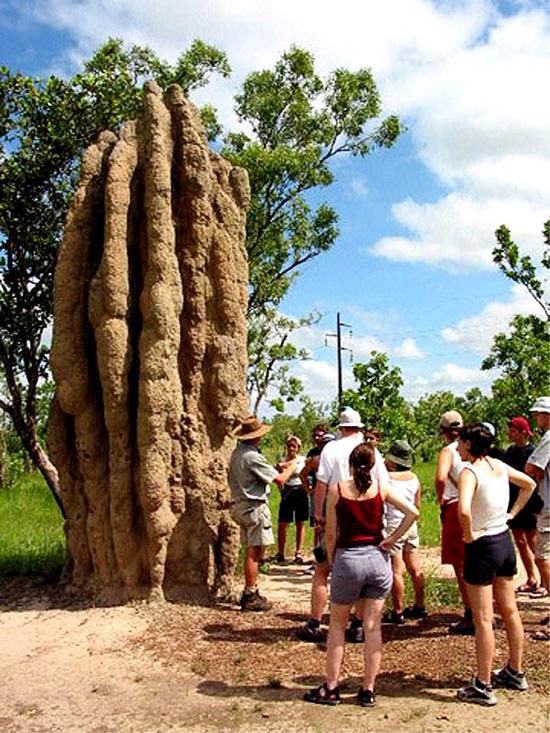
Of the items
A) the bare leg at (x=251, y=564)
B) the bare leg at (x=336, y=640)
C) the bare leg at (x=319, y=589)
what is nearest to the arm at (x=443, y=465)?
the bare leg at (x=319, y=589)

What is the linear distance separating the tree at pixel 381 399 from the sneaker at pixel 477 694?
813cm

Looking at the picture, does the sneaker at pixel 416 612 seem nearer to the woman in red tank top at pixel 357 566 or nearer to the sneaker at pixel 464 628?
the sneaker at pixel 464 628

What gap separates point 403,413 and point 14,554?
267 inches

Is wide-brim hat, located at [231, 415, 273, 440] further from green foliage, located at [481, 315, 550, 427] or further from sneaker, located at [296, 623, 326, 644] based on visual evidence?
green foliage, located at [481, 315, 550, 427]

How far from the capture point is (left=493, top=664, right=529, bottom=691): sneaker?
527 cm

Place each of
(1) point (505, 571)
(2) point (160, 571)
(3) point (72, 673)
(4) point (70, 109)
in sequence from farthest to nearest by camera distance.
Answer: (4) point (70, 109) → (2) point (160, 571) → (3) point (72, 673) → (1) point (505, 571)

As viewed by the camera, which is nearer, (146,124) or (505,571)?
(505,571)

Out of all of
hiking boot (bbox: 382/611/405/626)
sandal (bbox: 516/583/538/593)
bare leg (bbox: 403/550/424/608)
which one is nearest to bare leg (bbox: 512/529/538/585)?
sandal (bbox: 516/583/538/593)

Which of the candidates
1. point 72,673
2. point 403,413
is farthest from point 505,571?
point 403,413

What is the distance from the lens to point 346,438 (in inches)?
244

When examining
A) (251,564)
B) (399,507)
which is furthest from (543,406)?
(251,564)

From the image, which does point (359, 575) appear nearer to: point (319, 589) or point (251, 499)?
point (319, 589)

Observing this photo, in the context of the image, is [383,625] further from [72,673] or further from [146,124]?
[146,124]

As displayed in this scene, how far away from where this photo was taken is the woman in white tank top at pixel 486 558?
5.03 metres
